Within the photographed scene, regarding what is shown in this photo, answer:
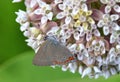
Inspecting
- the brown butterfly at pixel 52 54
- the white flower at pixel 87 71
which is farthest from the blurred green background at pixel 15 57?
the brown butterfly at pixel 52 54

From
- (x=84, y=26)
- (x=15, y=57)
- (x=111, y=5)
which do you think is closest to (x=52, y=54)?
(x=84, y=26)

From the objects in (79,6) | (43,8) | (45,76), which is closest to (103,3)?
(79,6)

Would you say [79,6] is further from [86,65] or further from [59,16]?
[86,65]

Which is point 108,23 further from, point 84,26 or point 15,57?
point 15,57

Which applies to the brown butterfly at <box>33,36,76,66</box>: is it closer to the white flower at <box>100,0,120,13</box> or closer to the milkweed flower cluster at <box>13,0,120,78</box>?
the milkweed flower cluster at <box>13,0,120,78</box>

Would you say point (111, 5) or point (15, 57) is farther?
point (15, 57)

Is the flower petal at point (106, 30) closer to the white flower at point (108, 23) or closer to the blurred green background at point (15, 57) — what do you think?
the white flower at point (108, 23)
